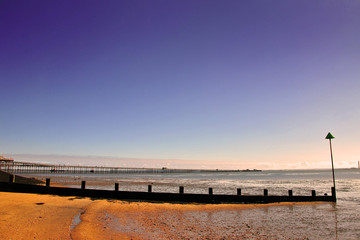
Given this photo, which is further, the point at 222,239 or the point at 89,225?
the point at 89,225

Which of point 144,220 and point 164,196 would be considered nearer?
point 144,220

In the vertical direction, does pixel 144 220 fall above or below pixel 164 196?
below

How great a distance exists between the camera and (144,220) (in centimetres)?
1291

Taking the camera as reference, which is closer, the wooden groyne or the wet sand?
the wet sand

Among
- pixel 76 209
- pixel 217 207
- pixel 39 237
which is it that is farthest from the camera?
pixel 217 207

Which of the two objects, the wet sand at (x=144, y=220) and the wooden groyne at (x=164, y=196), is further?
the wooden groyne at (x=164, y=196)

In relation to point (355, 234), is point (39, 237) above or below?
above

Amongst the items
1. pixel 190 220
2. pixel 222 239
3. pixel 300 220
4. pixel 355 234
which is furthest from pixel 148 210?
pixel 355 234

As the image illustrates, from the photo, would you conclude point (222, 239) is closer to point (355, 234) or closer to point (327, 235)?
point (327, 235)

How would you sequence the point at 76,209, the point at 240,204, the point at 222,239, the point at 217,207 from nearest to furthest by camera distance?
the point at 222,239 < the point at 76,209 < the point at 217,207 < the point at 240,204

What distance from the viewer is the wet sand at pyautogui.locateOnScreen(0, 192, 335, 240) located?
9.97 meters

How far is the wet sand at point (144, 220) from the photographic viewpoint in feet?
32.7

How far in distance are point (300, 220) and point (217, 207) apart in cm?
540

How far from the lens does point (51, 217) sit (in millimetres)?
11977
